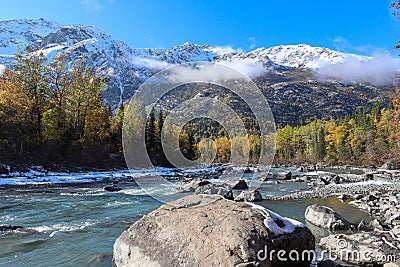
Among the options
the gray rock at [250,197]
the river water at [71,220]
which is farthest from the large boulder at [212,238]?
the gray rock at [250,197]

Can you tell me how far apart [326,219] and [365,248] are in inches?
137

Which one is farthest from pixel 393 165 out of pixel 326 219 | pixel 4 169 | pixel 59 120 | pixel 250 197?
pixel 4 169

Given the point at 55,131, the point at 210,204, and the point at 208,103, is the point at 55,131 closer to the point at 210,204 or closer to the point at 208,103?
the point at 208,103

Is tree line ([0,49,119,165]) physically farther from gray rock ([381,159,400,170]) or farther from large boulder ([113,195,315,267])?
gray rock ([381,159,400,170])

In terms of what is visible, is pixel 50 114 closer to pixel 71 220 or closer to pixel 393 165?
pixel 71 220

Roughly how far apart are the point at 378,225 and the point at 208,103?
26.0ft

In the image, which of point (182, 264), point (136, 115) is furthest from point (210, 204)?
point (136, 115)

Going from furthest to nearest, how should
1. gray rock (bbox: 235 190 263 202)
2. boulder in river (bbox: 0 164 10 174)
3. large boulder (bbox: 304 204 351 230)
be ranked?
1. boulder in river (bbox: 0 164 10 174)
2. gray rock (bbox: 235 190 263 202)
3. large boulder (bbox: 304 204 351 230)

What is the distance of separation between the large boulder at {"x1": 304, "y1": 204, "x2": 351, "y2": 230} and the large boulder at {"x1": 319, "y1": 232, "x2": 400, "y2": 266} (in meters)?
2.22

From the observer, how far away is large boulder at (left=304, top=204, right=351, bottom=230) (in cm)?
1038

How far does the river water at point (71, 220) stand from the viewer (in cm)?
750

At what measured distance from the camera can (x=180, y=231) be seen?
5.89 metres

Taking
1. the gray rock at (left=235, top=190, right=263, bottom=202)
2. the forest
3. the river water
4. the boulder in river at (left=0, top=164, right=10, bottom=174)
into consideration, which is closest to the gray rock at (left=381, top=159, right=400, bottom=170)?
the forest

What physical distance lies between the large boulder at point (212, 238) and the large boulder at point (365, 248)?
1823mm
